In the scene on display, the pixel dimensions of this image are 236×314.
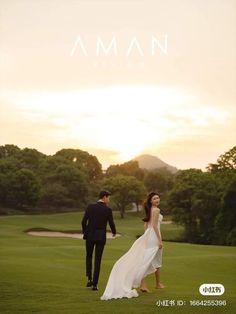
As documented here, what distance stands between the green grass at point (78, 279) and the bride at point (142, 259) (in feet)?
1.19

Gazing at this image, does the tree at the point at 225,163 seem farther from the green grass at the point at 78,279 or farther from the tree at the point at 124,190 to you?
the green grass at the point at 78,279

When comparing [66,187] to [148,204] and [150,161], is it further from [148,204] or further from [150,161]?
[148,204]

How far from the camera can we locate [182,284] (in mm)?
14281

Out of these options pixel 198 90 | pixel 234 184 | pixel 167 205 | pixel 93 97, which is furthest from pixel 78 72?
pixel 167 205

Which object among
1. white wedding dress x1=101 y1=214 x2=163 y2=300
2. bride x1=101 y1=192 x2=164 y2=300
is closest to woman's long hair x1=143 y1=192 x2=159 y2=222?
bride x1=101 y1=192 x2=164 y2=300

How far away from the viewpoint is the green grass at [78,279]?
894cm

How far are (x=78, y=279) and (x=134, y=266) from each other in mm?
3412

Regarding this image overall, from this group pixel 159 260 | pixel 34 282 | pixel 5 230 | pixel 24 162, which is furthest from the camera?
pixel 24 162

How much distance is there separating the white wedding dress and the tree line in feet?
84.4

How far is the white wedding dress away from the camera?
10.0 m

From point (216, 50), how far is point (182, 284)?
18.9 feet

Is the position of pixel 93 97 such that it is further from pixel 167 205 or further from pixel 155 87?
pixel 167 205

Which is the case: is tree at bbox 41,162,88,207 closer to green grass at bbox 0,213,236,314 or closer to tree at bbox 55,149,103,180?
tree at bbox 55,149,103,180

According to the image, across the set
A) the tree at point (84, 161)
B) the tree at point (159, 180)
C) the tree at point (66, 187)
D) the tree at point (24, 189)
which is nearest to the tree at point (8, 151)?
the tree at point (24, 189)
